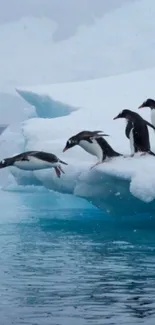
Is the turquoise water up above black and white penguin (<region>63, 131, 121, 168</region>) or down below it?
below

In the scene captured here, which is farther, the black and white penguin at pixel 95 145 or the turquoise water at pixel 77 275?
the black and white penguin at pixel 95 145

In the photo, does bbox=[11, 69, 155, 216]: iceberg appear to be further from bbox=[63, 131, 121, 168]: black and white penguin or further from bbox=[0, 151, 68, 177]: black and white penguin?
bbox=[0, 151, 68, 177]: black and white penguin

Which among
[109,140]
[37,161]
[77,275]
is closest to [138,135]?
[37,161]

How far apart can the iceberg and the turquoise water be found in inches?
23.4

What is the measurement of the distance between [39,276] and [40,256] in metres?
1.60

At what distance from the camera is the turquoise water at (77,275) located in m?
5.80

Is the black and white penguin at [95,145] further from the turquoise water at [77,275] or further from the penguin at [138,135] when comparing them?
the turquoise water at [77,275]

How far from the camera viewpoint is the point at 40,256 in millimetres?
9172

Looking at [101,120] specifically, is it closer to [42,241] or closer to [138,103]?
[138,103]

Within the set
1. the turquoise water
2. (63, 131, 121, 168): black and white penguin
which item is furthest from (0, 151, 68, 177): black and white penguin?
the turquoise water

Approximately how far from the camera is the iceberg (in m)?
10.9

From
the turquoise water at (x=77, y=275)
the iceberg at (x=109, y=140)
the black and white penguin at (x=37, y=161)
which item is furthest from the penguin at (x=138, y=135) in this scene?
the turquoise water at (x=77, y=275)

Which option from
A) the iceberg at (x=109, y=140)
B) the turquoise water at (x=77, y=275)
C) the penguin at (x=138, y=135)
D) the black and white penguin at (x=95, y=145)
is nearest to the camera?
the turquoise water at (x=77, y=275)

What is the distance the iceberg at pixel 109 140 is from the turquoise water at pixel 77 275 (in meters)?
0.59
